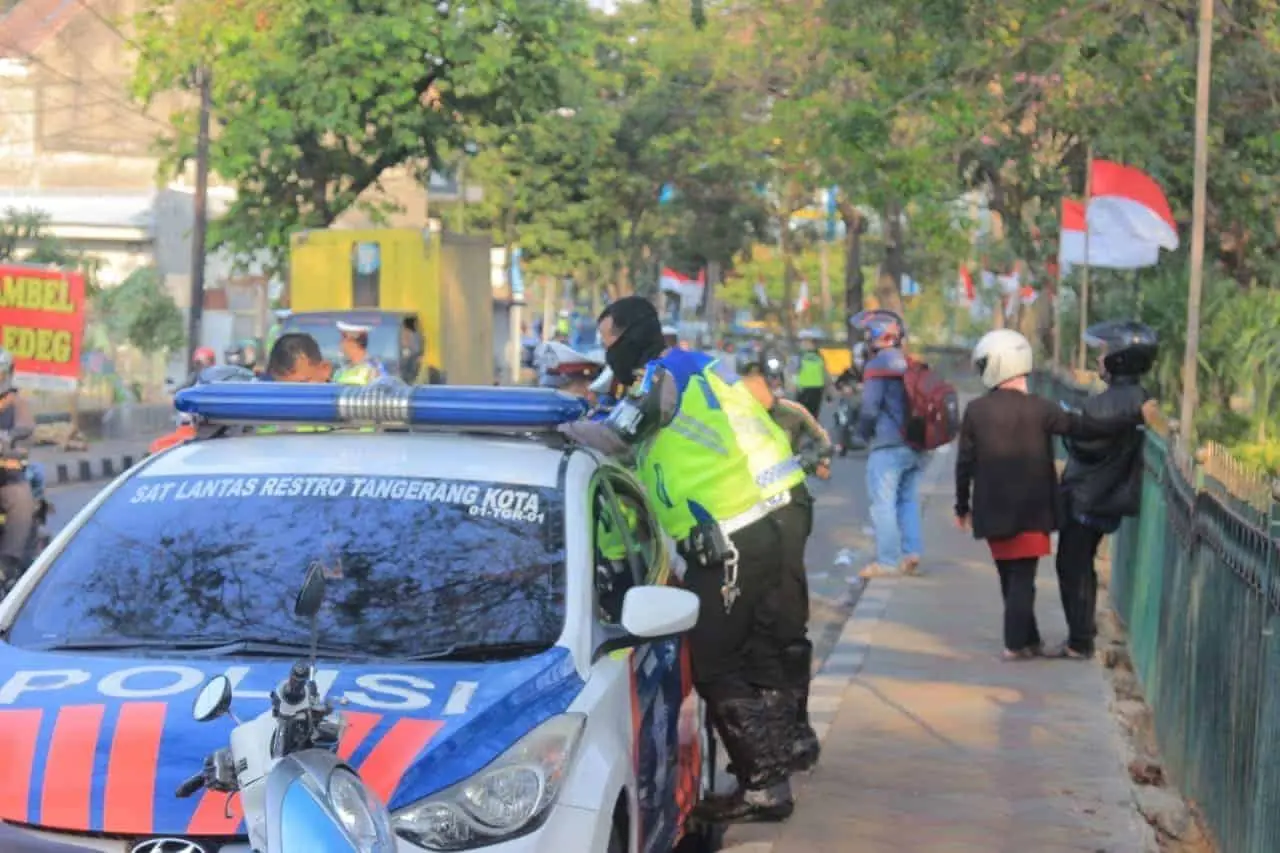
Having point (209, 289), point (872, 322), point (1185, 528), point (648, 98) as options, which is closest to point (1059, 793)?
point (1185, 528)

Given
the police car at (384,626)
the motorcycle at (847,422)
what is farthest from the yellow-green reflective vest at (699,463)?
the motorcycle at (847,422)

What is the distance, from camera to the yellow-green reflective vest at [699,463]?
7.41 metres

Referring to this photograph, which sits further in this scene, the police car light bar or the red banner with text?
the red banner with text

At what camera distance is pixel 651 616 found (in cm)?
557

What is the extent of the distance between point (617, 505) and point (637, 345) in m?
1.20

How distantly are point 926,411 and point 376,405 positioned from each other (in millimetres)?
10148

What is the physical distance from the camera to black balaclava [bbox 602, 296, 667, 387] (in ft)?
25.0

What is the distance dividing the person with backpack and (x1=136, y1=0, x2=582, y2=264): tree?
18.5 m

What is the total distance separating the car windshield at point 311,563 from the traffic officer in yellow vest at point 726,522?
49.7 inches

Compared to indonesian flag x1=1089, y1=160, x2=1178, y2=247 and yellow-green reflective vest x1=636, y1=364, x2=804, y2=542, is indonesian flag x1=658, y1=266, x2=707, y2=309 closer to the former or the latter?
indonesian flag x1=1089, y1=160, x2=1178, y2=247

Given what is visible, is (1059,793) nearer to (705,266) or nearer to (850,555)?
(850,555)

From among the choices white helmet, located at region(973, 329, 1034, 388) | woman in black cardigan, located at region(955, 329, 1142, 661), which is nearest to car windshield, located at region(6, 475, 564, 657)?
woman in black cardigan, located at region(955, 329, 1142, 661)

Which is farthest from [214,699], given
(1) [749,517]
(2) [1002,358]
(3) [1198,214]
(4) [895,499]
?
(4) [895,499]

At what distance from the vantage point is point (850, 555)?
18812 millimetres
